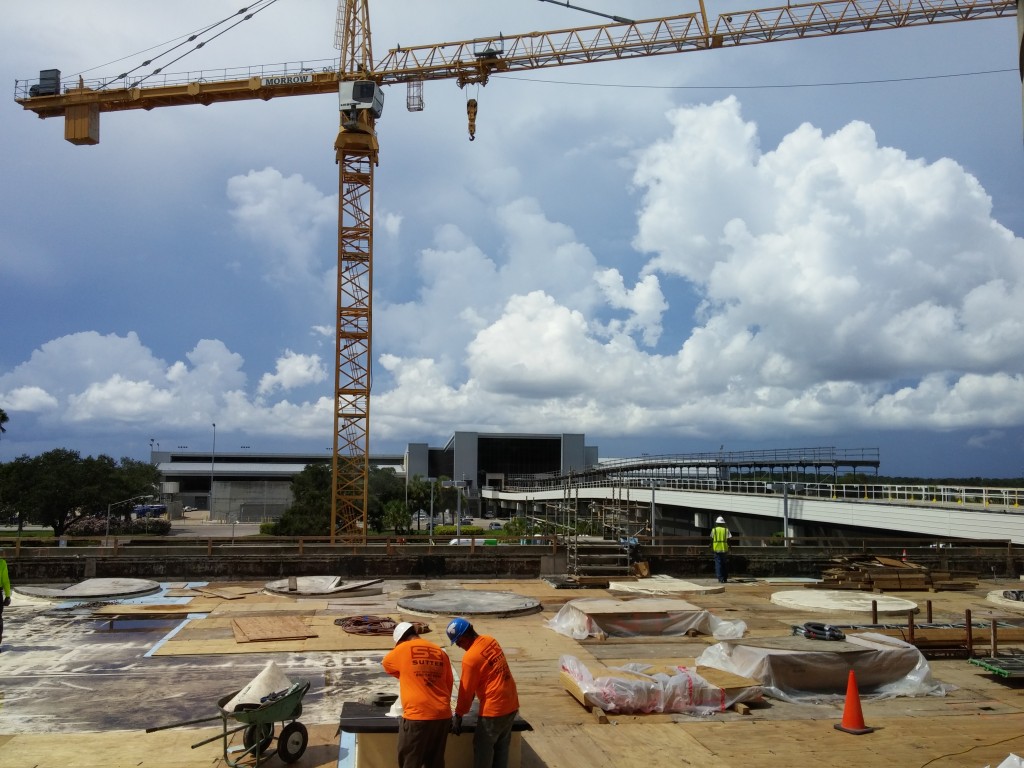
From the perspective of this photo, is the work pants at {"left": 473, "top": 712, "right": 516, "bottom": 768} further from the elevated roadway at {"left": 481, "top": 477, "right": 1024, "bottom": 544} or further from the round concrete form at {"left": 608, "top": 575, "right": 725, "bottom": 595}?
the elevated roadway at {"left": 481, "top": 477, "right": 1024, "bottom": 544}

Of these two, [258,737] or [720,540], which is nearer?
[258,737]

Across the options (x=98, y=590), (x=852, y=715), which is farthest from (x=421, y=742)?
(x=98, y=590)

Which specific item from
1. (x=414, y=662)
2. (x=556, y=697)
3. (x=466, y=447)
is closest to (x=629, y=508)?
(x=556, y=697)

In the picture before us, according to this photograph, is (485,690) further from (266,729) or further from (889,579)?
(889,579)

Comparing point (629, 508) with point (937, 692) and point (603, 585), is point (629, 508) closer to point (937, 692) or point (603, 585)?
point (603, 585)

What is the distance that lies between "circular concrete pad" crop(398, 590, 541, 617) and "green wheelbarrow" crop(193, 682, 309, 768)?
28.4 feet

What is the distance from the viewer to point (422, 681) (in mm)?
6629

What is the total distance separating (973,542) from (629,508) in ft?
41.9

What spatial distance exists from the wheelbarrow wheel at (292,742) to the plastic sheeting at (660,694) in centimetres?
360

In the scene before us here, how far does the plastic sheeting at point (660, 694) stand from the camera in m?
10.1

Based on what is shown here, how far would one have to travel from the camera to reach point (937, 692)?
11406 mm

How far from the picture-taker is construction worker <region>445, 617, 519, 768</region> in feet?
22.4

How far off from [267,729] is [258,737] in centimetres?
12

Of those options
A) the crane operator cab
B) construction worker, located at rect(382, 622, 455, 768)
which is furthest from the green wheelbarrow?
the crane operator cab
